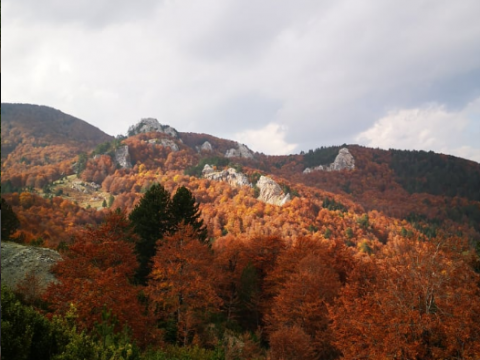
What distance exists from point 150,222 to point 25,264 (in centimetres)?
1650

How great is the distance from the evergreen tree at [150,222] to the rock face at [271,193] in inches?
4326

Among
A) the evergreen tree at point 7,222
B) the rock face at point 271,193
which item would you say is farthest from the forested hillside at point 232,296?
the rock face at point 271,193

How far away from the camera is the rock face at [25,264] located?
20.4 meters

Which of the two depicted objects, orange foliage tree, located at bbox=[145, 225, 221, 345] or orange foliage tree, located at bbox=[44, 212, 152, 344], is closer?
orange foliage tree, located at bbox=[44, 212, 152, 344]

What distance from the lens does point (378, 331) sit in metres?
17.8

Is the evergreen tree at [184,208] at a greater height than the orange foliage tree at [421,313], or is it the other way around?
the evergreen tree at [184,208]

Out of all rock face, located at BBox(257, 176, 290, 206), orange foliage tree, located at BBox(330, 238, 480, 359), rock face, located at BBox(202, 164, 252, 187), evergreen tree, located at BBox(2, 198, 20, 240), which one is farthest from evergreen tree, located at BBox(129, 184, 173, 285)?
rock face, located at BBox(202, 164, 252, 187)

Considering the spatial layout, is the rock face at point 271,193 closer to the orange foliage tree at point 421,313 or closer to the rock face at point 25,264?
the orange foliage tree at point 421,313

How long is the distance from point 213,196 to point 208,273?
4903 inches

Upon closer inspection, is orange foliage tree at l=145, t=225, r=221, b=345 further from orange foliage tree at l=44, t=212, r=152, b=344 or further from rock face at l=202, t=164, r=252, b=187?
rock face at l=202, t=164, r=252, b=187

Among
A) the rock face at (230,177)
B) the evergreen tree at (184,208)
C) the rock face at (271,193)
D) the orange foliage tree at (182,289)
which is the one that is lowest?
the orange foliage tree at (182,289)

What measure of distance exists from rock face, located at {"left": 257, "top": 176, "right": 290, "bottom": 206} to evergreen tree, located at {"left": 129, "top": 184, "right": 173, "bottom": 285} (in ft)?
361

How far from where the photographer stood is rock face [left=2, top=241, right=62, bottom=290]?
2042 centimetres

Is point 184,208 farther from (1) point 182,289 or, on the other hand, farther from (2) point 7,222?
(2) point 7,222
